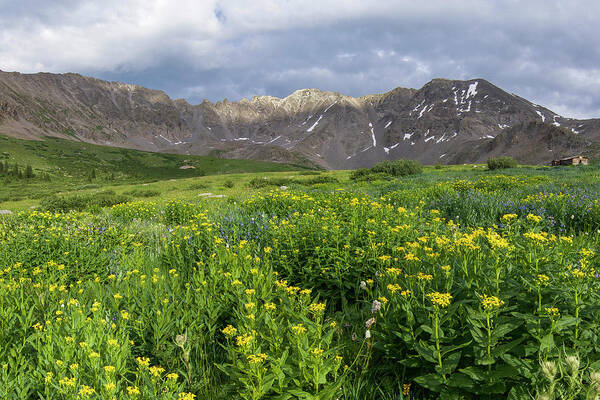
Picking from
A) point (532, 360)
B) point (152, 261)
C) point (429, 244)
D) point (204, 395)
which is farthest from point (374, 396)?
point (152, 261)

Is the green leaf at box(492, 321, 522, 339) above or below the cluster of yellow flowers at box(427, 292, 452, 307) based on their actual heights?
below

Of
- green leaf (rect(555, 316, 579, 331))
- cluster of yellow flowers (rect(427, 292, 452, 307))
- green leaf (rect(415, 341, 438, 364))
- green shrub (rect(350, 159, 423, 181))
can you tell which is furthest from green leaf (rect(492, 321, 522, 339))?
green shrub (rect(350, 159, 423, 181))

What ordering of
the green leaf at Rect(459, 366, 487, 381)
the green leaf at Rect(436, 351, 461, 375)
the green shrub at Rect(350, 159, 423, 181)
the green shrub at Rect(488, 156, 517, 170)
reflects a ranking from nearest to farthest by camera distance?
the green leaf at Rect(459, 366, 487, 381), the green leaf at Rect(436, 351, 461, 375), the green shrub at Rect(350, 159, 423, 181), the green shrub at Rect(488, 156, 517, 170)

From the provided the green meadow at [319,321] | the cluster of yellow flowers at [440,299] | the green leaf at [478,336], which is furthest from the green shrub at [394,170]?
the green leaf at [478,336]

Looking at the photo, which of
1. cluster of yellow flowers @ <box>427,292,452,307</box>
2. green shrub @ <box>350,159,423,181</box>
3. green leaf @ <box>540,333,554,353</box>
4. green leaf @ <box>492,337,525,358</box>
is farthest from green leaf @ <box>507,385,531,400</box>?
green shrub @ <box>350,159,423,181</box>

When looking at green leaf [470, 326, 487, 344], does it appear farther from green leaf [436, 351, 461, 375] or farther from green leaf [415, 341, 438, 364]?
green leaf [415, 341, 438, 364]

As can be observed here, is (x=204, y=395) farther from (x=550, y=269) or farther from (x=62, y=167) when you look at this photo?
(x=62, y=167)

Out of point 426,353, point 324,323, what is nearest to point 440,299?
point 426,353

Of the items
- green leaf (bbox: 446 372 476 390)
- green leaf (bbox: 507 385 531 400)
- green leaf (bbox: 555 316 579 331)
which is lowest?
green leaf (bbox: 446 372 476 390)

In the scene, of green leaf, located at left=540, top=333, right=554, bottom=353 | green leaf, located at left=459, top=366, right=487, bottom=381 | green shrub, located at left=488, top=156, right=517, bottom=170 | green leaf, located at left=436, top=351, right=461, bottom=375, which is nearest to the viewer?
green leaf, located at left=540, top=333, right=554, bottom=353

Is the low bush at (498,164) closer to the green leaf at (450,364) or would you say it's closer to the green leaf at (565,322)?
the green leaf at (565,322)

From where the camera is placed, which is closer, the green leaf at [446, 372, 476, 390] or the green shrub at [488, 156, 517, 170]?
the green leaf at [446, 372, 476, 390]

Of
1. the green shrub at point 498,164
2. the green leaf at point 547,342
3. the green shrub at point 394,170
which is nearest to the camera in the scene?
the green leaf at point 547,342

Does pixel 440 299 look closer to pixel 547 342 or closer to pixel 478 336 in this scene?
pixel 478 336
